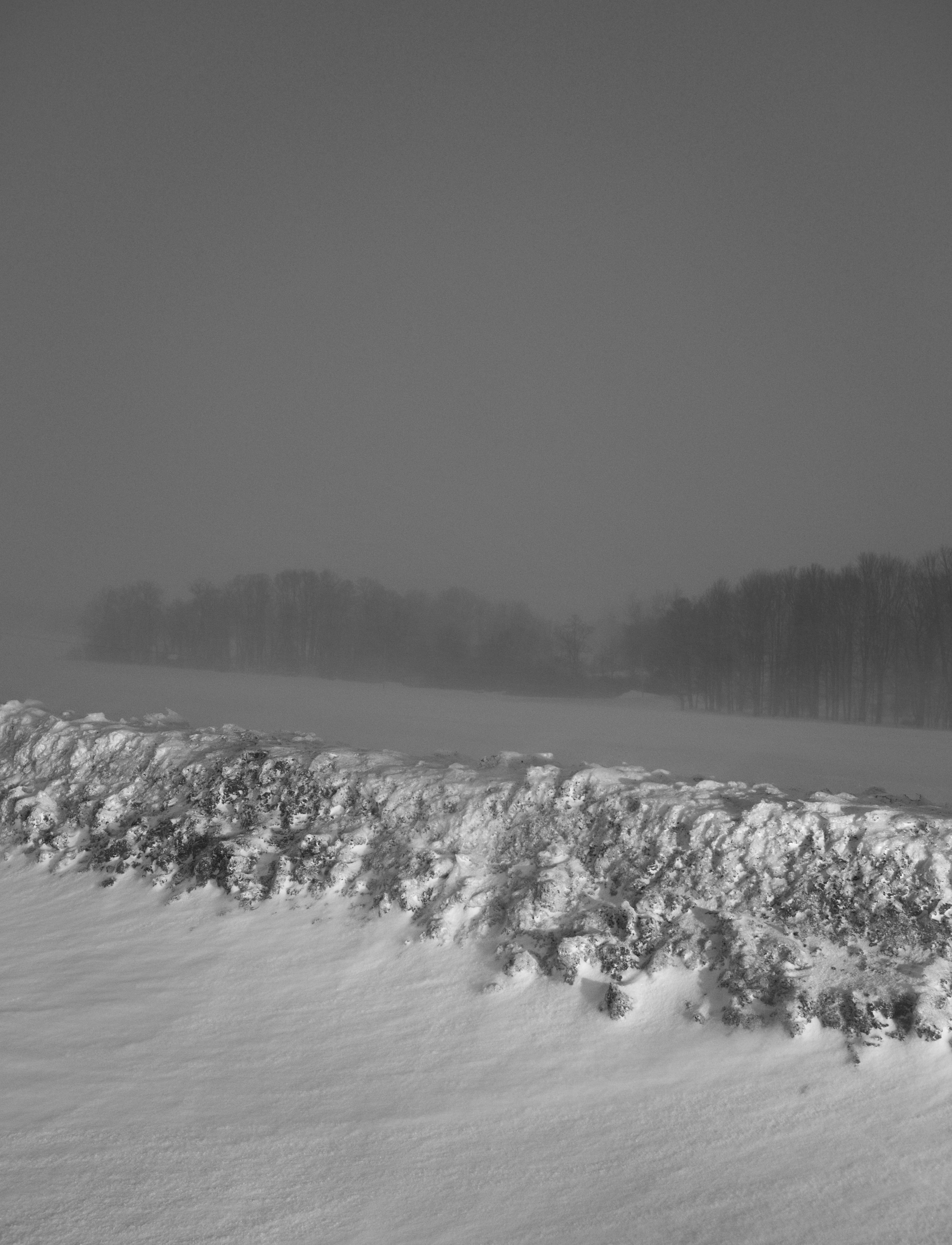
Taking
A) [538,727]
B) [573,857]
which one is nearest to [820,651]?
[538,727]

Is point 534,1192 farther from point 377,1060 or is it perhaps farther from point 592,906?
point 592,906

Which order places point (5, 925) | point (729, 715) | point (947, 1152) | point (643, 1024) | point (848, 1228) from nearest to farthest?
point (848, 1228) → point (947, 1152) → point (643, 1024) → point (5, 925) → point (729, 715)

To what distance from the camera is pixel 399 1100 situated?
5324mm

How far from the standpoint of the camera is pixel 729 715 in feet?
70.2

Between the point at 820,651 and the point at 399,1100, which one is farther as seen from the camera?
the point at 820,651

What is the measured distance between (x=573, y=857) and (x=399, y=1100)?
271 cm

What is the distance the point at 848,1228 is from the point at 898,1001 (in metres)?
1.73

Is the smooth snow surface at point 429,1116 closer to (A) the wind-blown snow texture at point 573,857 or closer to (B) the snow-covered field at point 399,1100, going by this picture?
(B) the snow-covered field at point 399,1100

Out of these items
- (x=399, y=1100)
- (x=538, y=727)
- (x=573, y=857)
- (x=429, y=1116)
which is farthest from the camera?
(x=538, y=727)

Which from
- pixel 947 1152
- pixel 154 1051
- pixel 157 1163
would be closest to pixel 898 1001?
pixel 947 1152

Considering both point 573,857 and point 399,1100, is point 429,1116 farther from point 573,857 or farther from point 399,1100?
point 573,857

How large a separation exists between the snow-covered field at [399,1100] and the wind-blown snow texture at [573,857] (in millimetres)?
284

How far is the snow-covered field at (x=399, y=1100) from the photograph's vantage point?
434 centimetres

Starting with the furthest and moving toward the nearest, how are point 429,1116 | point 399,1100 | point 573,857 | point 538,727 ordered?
point 538,727, point 573,857, point 399,1100, point 429,1116
